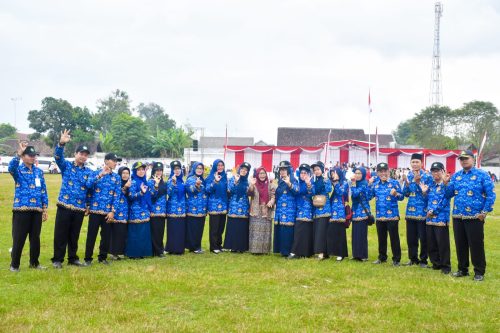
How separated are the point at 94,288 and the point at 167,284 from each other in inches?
37.3

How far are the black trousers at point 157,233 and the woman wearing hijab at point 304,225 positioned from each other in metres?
2.40

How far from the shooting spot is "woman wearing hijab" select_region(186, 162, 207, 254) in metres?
10.0

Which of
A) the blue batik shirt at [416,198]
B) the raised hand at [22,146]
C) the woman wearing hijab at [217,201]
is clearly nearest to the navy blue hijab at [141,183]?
the woman wearing hijab at [217,201]

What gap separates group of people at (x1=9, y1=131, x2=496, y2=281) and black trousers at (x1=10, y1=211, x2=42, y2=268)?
1 cm

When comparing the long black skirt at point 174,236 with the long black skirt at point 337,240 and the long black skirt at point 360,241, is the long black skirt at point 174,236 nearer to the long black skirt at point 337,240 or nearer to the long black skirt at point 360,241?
the long black skirt at point 337,240

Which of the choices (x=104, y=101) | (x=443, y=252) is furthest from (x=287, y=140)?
(x=443, y=252)

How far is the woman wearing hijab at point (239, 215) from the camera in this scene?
393 inches

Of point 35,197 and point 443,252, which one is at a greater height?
point 35,197

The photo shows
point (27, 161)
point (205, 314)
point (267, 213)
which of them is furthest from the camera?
point (267, 213)

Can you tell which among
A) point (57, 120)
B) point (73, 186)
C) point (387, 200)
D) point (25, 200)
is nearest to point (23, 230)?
point (25, 200)

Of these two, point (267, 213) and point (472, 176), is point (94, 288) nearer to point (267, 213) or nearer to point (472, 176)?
point (267, 213)

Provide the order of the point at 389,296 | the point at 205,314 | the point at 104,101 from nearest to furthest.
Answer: the point at 205,314 < the point at 389,296 < the point at 104,101

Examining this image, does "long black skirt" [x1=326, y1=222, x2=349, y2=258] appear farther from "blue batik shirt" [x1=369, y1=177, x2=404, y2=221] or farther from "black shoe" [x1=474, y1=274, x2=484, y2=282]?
"black shoe" [x1=474, y1=274, x2=484, y2=282]

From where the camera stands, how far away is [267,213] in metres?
9.78
